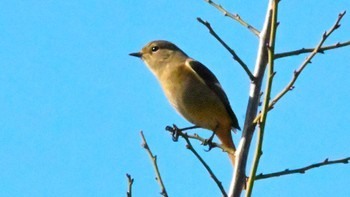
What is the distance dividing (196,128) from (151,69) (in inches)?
48.0

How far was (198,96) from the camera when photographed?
22.4 feet

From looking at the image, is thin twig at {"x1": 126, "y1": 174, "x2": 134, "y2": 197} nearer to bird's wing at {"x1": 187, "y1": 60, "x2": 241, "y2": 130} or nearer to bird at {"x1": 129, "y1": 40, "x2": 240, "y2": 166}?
bird at {"x1": 129, "y1": 40, "x2": 240, "y2": 166}

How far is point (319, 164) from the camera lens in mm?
3377

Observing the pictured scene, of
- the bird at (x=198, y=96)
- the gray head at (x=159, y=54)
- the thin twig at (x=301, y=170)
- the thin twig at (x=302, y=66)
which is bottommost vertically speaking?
the thin twig at (x=301, y=170)

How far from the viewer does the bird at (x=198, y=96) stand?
6.59 m

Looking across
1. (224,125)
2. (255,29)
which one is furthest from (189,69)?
(255,29)

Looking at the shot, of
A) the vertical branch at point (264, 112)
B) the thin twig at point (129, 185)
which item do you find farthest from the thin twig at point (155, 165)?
the vertical branch at point (264, 112)

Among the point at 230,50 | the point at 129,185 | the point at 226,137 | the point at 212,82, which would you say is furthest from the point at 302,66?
the point at 212,82

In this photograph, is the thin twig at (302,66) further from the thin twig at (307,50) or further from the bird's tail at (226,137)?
the bird's tail at (226,137)

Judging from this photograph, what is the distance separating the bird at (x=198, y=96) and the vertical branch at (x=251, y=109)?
104 inches

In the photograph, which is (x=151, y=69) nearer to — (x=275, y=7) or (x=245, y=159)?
(x=245, y=159)

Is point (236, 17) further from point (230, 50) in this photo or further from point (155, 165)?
point (155, 165)

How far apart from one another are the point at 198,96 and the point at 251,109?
3.13 metres

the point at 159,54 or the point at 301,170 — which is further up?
the point at 159,54
